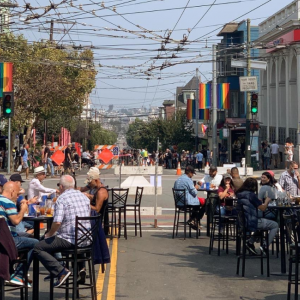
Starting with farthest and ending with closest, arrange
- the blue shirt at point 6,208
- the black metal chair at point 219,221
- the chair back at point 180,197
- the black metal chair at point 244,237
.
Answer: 1. the chair back at point 180,197
2. the black metal chair at point 219,221
3. the black metal chair at point 244,237
4. the blue shirt at point 6,208

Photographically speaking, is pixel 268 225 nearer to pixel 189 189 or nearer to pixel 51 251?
pixel 189 189

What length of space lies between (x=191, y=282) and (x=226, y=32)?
58.7m

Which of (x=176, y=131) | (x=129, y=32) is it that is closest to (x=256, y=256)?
(x=129, y=32)

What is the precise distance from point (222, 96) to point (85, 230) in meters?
34.7

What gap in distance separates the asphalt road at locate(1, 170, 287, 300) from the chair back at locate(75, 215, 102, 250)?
84 centimetres

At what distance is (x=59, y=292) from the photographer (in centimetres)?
952

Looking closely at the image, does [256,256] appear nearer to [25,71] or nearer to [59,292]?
[59,292]

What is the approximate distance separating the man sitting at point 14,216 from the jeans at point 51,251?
0.21m

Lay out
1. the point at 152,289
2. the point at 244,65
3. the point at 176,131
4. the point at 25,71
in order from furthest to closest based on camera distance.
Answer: the point at 176,131 → the point at 25,71 → the point at 244,65 → the point at 152,289

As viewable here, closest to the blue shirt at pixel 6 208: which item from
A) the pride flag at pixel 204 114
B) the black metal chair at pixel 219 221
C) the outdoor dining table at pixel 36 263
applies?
the outdoor dining table at pixel 36 263

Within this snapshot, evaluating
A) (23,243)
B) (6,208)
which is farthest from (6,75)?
(6,208)

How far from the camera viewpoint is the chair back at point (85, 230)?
8.43 metres

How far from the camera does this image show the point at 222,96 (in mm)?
42594

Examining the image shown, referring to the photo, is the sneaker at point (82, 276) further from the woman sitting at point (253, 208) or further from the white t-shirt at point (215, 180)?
the white t-shirt at point (215, 180)
